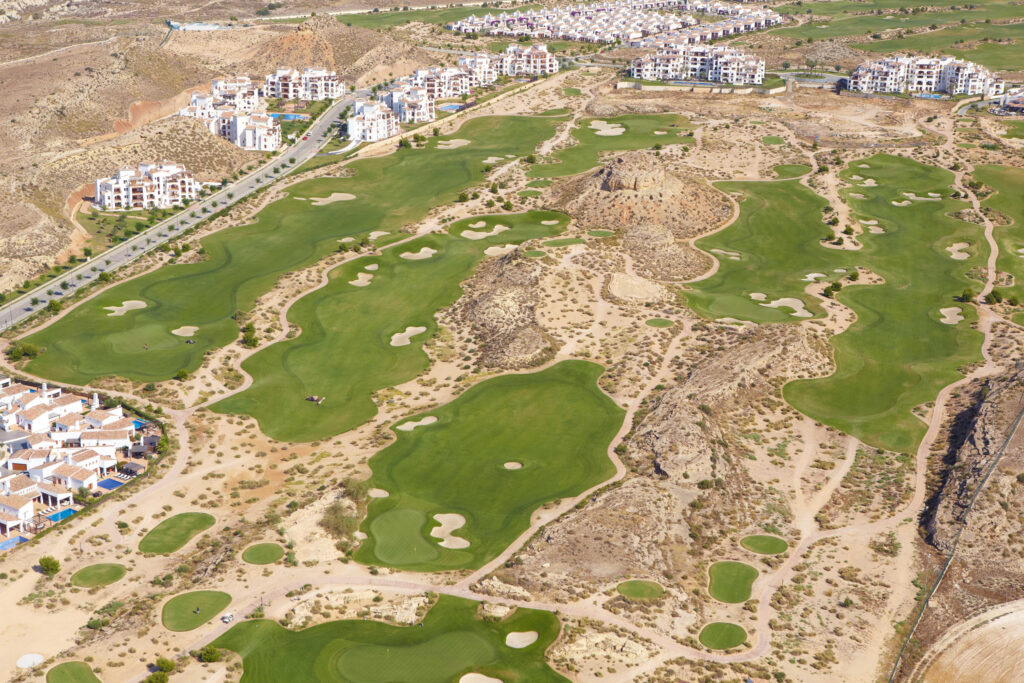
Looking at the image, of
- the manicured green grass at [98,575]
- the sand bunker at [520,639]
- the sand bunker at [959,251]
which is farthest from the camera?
the sand bunker at [959,251]

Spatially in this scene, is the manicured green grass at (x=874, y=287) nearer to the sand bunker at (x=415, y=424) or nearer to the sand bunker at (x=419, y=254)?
the sand bunker at (x=415, y=424)

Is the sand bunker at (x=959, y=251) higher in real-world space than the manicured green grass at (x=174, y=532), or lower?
higher

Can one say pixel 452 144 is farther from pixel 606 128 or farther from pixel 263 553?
pixel 263 553

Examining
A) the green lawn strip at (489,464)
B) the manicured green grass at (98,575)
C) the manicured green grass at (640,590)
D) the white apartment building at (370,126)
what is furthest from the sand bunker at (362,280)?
the white apartment building at (370,126)

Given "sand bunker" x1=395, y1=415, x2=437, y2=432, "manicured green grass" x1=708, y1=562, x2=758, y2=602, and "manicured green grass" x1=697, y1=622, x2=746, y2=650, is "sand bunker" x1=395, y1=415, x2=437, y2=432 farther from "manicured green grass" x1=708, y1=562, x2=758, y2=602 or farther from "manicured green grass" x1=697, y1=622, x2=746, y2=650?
"manicured green grass" x1=697, y1=622, x2=746, y2=650

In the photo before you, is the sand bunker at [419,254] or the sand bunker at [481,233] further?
the sand bunker at [481,233]

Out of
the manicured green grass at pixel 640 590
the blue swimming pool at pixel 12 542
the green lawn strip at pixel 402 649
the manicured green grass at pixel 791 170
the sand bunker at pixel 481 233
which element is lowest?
the blue swimming pool at pixel 12 542
